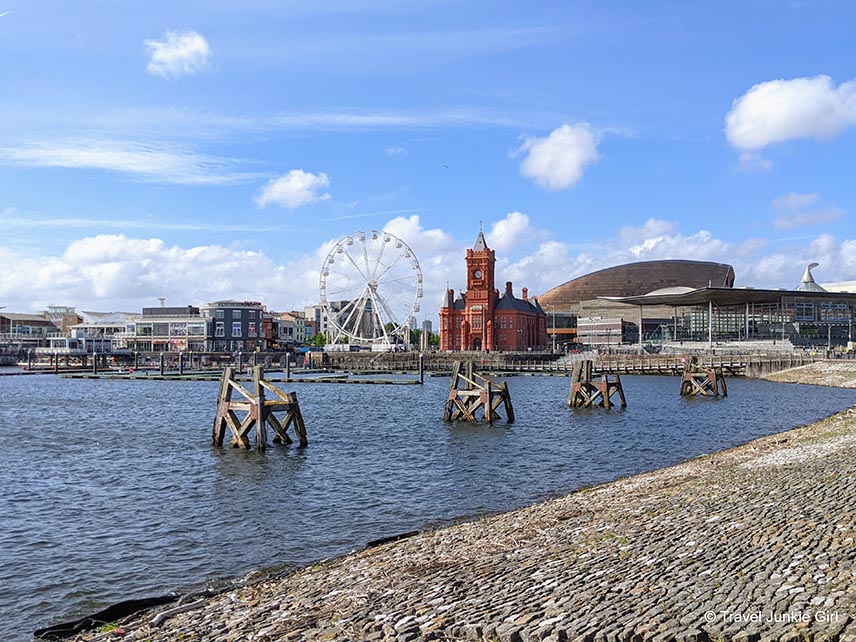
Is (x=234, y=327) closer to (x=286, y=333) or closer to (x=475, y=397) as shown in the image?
(x=286, y=333)

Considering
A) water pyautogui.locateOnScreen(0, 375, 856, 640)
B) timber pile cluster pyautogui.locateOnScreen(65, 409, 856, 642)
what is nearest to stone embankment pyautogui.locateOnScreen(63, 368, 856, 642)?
timber pile cluster pyautogui.locateOnScreen(65, 409, 856, 642)

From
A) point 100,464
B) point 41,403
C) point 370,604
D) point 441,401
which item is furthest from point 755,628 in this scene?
point 41,403

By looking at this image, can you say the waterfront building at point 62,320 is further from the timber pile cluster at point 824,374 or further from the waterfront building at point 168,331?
the timber pile cluster at point 824,374

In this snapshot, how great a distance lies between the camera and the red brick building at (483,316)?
13088 centimetres

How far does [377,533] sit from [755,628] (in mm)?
10421

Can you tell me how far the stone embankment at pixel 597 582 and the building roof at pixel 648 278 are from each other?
174682 millimetres

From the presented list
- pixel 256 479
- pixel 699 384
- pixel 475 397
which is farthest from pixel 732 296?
pixel 256 479

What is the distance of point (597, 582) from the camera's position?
32.6ft

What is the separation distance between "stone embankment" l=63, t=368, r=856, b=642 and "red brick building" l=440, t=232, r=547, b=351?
114 m

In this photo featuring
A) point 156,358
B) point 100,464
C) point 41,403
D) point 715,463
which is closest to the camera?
point 715,463

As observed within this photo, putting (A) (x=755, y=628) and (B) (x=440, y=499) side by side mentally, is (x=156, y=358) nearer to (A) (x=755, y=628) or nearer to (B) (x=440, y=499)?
(B) (x=440, y=499)

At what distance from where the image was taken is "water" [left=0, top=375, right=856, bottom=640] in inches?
580

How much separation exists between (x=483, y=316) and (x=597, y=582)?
12161cm

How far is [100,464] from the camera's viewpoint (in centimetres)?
2753
